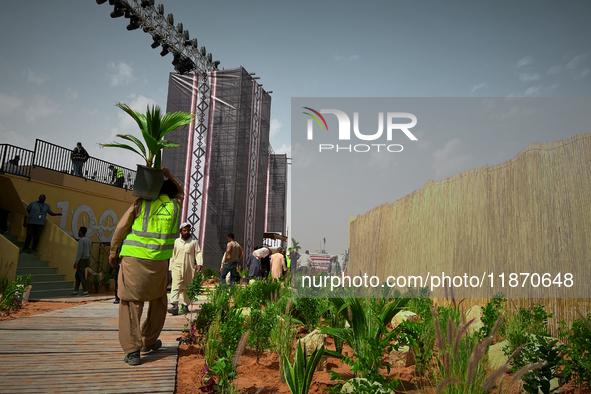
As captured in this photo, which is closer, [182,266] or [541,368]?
[541,368]

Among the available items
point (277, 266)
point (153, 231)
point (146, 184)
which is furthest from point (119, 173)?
point (153, 231)

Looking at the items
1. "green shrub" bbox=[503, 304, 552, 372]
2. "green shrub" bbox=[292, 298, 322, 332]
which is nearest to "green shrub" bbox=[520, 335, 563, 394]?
"green shrub" bbox=[503, 304, 552, 372]

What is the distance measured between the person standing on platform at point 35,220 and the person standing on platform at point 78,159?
11.1 feet

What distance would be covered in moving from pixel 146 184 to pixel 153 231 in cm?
42

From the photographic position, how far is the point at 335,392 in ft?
7.41

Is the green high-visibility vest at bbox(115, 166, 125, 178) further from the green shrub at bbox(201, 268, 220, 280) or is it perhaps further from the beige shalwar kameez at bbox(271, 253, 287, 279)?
the beige shalwar kameez at bbox(271, 253, 287, 279)

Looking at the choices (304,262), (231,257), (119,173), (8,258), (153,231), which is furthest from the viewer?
(119,173)

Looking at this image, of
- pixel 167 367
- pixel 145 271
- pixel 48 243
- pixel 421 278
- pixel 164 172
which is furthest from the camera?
pixel 48 243

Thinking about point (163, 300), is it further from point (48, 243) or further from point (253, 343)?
point (48, 243)

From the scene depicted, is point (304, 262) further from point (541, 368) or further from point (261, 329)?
point (541, 368)

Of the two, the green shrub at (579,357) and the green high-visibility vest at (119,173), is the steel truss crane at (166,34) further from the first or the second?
the green shrub at (579,357)

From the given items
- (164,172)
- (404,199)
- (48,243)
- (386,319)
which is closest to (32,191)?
(48,243)

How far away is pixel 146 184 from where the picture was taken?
11.0 ft

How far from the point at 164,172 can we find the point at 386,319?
2.36 meters
